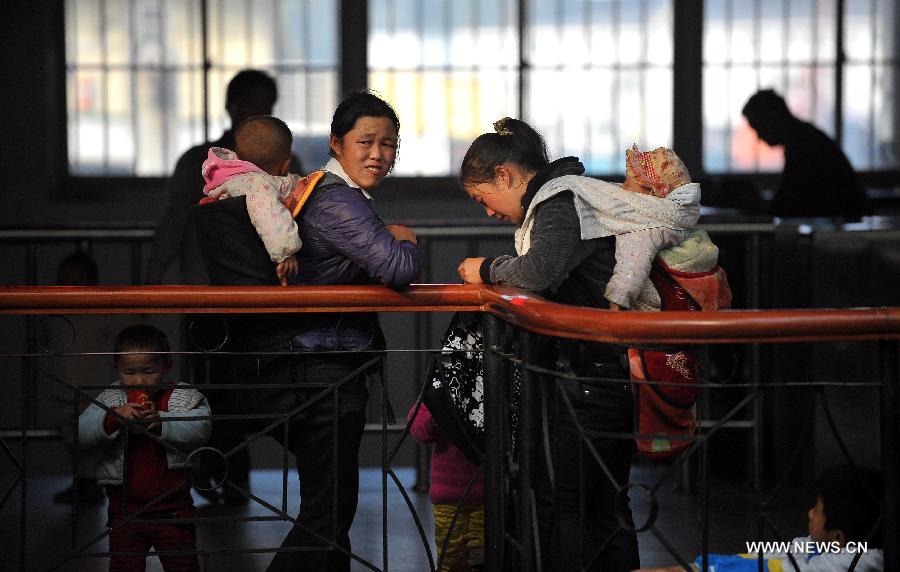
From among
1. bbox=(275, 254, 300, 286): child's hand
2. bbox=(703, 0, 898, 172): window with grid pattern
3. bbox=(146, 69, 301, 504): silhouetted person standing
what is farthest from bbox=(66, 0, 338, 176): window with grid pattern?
bbox=(275, 254, 300, 286): child's hand

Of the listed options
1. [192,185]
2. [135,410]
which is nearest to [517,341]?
[135,410]

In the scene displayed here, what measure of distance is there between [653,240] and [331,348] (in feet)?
2.63

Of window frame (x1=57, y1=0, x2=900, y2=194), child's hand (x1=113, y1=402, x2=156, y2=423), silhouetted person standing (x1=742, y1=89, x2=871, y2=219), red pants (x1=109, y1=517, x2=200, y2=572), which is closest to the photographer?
child's hand (x1=113, y1=402, x2=156, y2=423)

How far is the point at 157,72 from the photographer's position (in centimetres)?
930

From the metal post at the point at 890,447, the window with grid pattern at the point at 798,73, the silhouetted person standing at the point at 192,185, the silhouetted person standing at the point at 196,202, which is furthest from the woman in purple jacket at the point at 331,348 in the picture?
the window with grid pattern at the point at 798,73

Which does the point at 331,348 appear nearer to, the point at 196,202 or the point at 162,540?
the point at 162,540

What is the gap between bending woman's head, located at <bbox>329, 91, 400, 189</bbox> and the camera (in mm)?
3527

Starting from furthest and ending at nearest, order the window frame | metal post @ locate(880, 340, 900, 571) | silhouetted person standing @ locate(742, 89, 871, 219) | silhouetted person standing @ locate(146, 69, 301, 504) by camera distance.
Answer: the window frame, silhouetted person standing @ locate(742, 89, 871, 219), silhouetted person standing @ locate(146, 69, 301, 504), metal post @ locate(880, 340, 900, 571)

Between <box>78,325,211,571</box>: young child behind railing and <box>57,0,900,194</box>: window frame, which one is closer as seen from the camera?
<box>78,325,211,571</box>: young child behind railing

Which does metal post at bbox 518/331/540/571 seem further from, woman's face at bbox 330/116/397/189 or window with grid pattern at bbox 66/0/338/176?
window with grid pattern at bbox 66/0/338/176

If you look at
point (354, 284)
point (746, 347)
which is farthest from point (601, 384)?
point (746, 347)

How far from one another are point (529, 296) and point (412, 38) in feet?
21.2

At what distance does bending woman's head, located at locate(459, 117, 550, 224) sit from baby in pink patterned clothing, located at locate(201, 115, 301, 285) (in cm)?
44

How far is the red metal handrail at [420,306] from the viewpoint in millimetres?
2777
